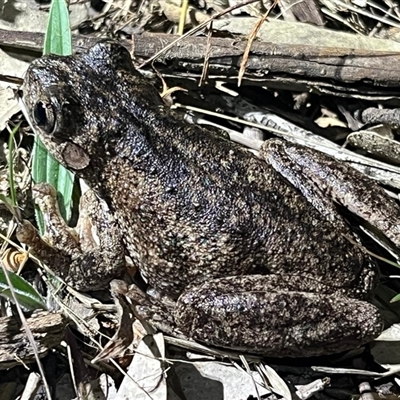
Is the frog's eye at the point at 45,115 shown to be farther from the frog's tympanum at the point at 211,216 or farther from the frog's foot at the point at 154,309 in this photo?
the frog's foot at the point at 154,309

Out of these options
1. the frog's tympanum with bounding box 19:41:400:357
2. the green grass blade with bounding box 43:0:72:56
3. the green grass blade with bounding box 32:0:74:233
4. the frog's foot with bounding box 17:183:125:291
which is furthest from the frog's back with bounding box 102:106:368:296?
the green grass blade with bounding box 43:0:72:56

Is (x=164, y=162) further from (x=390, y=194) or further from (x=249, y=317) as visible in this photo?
(x=390, y=194)

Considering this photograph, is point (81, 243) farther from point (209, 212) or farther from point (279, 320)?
point (279, 320)

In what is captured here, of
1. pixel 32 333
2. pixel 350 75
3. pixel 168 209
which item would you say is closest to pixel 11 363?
pixel 32 333

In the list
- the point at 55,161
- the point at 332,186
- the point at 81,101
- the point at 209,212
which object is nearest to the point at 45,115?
the point at 81,101

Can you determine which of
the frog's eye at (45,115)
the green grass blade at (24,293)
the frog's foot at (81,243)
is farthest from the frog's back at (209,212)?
the green grass blade at (24,293)
